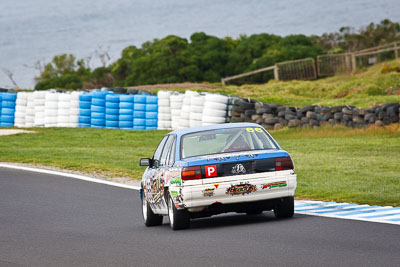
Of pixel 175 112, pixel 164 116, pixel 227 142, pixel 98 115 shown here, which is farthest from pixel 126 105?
pixel 227 142

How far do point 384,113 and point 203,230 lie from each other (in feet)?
63.3

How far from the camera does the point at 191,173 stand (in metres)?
10.6

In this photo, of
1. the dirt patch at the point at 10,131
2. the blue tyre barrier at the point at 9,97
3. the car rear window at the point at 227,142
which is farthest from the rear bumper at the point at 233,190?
the blue tyre barrier at the point at 9,97

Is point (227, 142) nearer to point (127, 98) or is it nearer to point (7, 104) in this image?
point (127, 98)

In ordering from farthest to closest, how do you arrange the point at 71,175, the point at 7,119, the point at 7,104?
the point at 7,119 < the point at 7,104 < the point at 71,175

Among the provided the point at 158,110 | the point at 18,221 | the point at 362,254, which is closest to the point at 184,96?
the point at 158,110

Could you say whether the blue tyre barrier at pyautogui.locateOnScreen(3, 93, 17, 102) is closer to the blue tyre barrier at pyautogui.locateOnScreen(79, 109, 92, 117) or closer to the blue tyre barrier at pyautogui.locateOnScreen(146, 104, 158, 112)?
the blue tyre barrier at pyautogui.locateOnScreen(79, 109, 92, 117)

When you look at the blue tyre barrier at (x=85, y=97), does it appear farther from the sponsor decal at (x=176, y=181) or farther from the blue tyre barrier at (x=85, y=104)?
the sponsor decal at (x=176, y=181)

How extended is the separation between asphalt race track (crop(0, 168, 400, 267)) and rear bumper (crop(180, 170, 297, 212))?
0.39 meters

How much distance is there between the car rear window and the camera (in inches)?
448

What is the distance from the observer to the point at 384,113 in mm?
29047

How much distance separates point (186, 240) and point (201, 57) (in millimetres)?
68988

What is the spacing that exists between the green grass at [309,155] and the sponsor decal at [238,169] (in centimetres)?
361

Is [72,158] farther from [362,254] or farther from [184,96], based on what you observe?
[362,254]
